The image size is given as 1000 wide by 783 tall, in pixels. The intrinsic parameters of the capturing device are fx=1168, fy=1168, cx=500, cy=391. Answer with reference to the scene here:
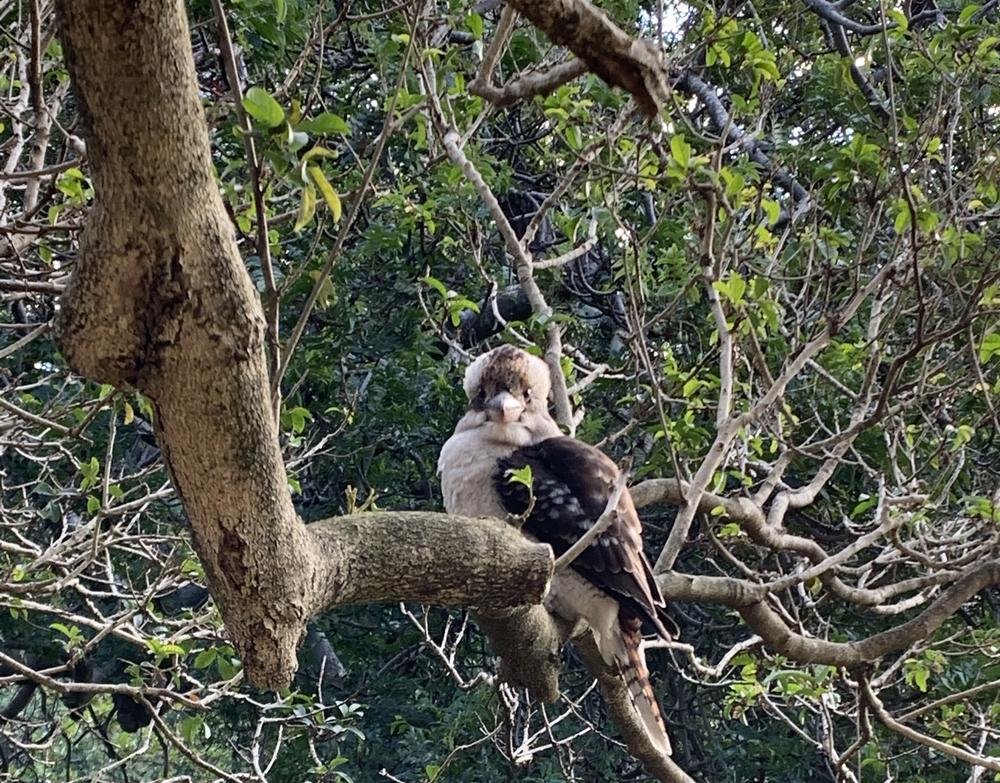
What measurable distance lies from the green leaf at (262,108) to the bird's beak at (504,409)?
2.16 meters

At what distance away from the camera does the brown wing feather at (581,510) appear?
314 centimetres

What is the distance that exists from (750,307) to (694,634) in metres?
3.03

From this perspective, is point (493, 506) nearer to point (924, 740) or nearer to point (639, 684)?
point (639, 684)

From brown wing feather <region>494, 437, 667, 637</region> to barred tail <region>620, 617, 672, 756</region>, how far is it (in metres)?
0.15

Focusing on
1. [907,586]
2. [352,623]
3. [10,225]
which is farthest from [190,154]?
[352,623]

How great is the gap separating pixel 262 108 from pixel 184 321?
26 centimetres

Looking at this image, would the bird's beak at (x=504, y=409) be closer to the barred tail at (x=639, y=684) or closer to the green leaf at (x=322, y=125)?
the barred tail at (x=639, y=684)

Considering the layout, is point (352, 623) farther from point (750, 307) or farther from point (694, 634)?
point (750, 307)

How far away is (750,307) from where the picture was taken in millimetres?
3000

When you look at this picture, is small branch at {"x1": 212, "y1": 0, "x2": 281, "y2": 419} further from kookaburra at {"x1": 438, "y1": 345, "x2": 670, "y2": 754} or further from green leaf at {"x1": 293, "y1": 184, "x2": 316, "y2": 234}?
kookaburra at {"x1": 438, "y1": 345, "x2": 670, "y2": 754}

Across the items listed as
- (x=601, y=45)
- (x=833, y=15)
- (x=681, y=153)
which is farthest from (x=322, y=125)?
(x=833, y=15)

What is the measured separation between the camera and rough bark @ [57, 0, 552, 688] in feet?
3.75

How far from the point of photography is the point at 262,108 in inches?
53.1

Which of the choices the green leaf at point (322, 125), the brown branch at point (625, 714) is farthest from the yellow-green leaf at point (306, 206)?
the brown branch at point (625, 714)
